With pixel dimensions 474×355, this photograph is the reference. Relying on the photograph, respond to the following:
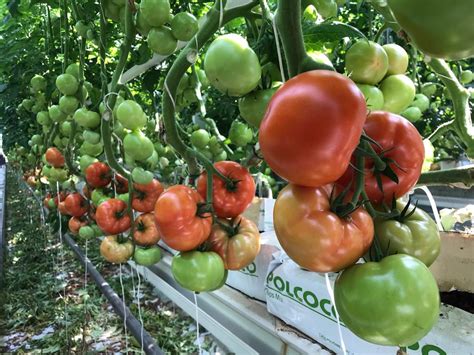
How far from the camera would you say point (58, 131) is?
2.29 m

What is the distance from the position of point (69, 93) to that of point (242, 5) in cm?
100

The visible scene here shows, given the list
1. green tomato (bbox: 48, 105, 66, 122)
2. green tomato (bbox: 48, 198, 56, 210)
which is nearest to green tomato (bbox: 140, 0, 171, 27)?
green tomato (bbox: 48, 105, 66, 122)


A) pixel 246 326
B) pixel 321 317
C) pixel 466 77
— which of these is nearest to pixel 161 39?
pixel 321 317

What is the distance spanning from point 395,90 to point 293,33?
0.38m

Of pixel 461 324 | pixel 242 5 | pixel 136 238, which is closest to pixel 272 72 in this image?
pixel 242 5

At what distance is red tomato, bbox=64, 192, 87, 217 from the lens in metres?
2.13

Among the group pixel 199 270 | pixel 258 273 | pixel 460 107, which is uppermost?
pixel 460 107

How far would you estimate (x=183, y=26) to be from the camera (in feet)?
2.88

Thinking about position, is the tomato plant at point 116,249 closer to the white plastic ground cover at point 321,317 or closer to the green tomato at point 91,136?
the green tomato at point 91,136

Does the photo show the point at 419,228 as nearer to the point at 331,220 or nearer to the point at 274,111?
the point at 331,220

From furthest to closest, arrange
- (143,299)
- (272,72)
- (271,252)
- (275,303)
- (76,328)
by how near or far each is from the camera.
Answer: (143,299) → (76,328) → (271,252) → (275,303) → (272,72)

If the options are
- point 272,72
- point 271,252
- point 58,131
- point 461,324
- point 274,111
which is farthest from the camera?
point 58,131

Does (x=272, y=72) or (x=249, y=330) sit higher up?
(x=272, y=72)

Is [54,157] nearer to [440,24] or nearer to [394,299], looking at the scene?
[394,299]
